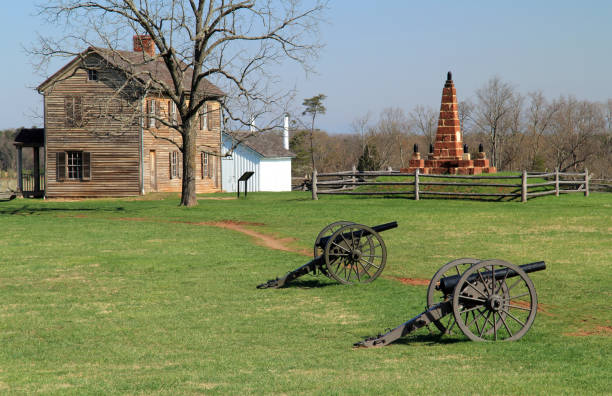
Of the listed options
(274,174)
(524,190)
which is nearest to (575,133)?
(274,174)

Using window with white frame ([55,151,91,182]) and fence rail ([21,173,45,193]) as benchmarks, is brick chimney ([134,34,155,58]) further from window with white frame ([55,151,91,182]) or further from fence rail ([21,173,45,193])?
fence rail ([21,173,45,193])

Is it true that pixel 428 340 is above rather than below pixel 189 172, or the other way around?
below

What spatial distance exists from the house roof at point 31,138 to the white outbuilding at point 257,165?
45.9ft

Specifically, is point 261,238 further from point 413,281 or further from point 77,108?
point 77,108

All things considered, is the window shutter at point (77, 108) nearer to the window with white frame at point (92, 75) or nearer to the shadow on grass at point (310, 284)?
the window with white frame at point (92, 75)

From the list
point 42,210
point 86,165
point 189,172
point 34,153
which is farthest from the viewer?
point 34,153

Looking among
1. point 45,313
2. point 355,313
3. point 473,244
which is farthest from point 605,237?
point 45,313

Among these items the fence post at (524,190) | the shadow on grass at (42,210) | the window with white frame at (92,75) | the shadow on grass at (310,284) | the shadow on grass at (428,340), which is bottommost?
the shadow on grass at (428,340)

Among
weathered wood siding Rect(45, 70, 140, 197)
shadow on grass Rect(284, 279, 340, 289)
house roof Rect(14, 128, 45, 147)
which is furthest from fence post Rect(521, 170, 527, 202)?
house roof Rect(14, 128, 45, 147)

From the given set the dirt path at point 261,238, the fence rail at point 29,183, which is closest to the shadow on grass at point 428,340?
the dirt path at point 261,238

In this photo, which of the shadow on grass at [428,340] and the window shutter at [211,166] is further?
the window shutter at [211,166]

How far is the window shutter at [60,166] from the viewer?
41.6 meters

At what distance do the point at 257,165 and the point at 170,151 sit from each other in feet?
39.7

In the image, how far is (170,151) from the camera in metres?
43.8
